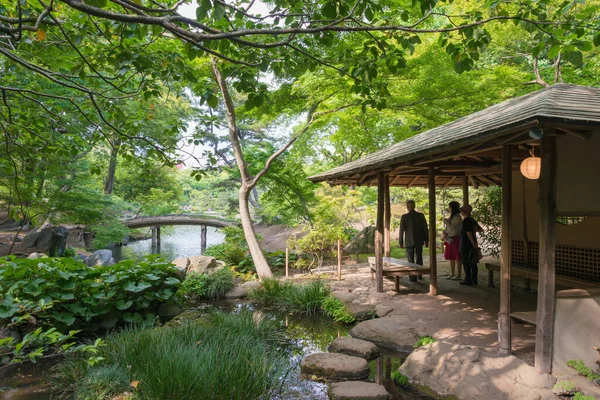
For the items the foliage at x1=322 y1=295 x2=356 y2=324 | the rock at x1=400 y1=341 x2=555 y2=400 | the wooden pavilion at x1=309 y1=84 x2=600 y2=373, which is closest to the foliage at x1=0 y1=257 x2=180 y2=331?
the foliage at x1=322 y1=295 x2=356 y2=324

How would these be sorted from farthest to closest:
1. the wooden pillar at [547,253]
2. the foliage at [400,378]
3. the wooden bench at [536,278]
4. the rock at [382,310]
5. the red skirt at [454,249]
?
the red skirt at [454,249] < the rock at [382,310] < the wooden bench at [536,278] < the foliage at [400,378] < the wooden pillar at [547,253]

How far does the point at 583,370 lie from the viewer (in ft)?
12.5

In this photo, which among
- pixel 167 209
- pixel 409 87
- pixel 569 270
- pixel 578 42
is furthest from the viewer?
pixel 167 209

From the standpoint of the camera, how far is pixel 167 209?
2634 centimetres

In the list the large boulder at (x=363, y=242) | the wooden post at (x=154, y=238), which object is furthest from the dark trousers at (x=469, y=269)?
the wooden post at (x=154, y=238)

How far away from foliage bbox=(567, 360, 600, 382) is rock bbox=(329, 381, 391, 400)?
5.88 feet

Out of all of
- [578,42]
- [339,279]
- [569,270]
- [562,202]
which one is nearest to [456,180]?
[339,279]

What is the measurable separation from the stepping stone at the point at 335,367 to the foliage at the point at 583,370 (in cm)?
209

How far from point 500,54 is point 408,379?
1246cm

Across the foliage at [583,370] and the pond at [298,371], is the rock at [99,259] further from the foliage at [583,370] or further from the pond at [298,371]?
the foliage at [583,370]

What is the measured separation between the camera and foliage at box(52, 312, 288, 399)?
3.63 metres

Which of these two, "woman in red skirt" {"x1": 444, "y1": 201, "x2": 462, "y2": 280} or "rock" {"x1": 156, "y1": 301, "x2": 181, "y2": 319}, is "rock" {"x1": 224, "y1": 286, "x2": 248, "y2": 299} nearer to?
"rock" {"x1": 156, "y1": 301, "x2": 181, "y2": 319}

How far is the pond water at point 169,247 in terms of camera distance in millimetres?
22745

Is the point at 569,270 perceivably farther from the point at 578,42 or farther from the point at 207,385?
the point at 207,385
